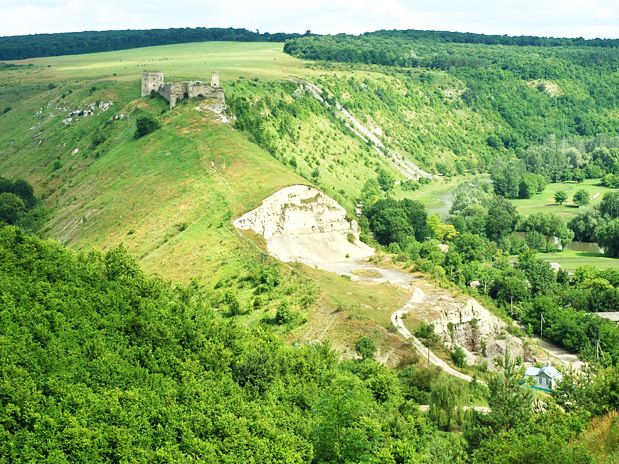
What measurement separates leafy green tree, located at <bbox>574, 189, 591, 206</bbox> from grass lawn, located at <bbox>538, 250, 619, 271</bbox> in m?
39.5

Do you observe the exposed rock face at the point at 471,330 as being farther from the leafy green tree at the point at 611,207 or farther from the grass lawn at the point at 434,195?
the leafy green tree at the point at 611,207

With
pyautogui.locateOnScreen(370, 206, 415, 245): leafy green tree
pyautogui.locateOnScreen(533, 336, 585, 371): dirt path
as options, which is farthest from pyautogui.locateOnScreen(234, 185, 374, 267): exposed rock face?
pyautogui.locateOnScreen(533, 336, 585, 371): dirt path

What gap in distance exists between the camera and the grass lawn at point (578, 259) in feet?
427

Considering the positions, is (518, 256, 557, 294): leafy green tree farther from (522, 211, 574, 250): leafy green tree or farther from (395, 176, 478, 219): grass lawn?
(395, 176, 478, 219): grass lawn

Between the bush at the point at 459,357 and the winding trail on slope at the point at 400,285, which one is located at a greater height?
the winding trail on slope at the point at 400,285

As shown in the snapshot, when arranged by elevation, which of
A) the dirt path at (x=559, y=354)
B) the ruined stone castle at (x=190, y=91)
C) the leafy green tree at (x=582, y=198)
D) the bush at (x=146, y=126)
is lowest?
the leafy green tree at (x=582, y=198)

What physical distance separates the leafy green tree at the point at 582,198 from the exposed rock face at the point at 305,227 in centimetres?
8666

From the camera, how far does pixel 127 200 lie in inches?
4382

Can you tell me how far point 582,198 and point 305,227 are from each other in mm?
95942

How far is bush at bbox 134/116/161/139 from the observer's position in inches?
5118

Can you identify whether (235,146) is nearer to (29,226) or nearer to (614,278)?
(29,226)

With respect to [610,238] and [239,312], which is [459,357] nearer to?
[239,312]

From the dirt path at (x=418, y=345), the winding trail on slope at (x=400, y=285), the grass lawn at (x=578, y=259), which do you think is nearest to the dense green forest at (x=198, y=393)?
the dirt path at (x=418, y=345)

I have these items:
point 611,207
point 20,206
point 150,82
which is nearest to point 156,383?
point 20,206
